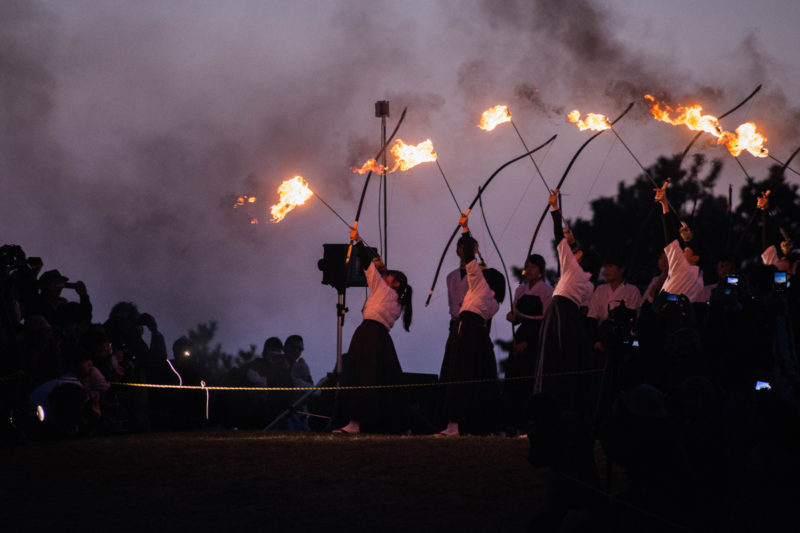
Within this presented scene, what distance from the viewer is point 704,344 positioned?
9.41 metres

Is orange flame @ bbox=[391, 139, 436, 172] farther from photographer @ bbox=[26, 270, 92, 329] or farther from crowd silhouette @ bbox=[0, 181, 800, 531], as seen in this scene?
photographer @ bbox=[26, 270, 92, 329]

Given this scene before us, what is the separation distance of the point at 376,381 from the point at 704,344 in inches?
186

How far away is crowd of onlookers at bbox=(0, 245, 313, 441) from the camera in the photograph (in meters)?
11.8

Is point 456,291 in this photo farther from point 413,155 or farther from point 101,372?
point 101,372

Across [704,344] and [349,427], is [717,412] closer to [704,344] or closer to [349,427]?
[704,344]

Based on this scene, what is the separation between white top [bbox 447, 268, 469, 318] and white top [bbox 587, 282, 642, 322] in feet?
5.45

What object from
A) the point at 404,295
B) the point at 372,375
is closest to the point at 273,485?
the point at 372,375

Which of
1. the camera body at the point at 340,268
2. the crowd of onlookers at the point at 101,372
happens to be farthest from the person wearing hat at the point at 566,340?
the crowd of onlookers at the point at 101,372

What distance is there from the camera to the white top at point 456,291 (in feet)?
44.2

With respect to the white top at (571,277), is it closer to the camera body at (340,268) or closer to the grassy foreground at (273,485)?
the grassy foreground at (273,485)

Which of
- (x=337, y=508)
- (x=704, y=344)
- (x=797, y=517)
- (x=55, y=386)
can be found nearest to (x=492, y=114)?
(x=704, y=344)

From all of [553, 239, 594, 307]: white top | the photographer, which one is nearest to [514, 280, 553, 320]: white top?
[553, 239, 594, 307]: white top

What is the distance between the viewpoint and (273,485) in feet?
27.0

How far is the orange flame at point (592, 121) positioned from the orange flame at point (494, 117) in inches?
35.4
